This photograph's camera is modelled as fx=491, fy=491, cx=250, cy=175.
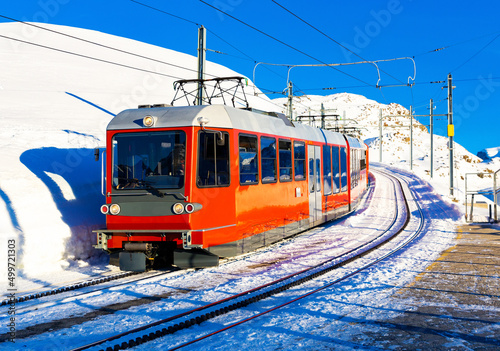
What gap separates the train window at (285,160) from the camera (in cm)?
1269

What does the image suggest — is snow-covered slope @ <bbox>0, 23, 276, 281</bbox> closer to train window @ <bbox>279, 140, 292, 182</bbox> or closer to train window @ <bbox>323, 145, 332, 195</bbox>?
train window @ <bbox>279, 140, 292, 182</bbox>

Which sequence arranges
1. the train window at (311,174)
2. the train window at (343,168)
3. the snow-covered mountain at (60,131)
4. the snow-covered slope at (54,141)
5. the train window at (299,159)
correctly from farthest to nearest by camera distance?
the train window at (343,168) → the train window at (311,174) → the train window at (299,159) → the snow-covered mountain at (60,131) → the snow-covered slope at (54,141)

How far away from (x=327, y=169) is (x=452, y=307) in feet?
33.5

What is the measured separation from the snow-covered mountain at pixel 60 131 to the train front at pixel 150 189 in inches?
→ 81.2

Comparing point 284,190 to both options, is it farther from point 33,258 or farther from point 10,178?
point 10,178

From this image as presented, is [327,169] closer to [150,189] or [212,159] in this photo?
[212,159]

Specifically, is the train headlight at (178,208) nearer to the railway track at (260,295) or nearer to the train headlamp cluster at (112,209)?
the train headlamp cluster at (112,209)

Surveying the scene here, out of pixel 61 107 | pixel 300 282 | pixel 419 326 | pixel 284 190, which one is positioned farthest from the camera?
pixel 61 107

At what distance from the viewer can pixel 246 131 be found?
10734 millimetres

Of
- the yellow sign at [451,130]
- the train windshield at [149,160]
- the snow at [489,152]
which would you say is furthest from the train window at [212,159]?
the snow at [489,152]

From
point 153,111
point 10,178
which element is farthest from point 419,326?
point 10,178

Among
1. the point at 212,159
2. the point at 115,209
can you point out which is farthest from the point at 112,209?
the point at 212,159

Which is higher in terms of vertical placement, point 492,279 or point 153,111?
point 153,111

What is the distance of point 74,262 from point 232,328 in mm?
6099
